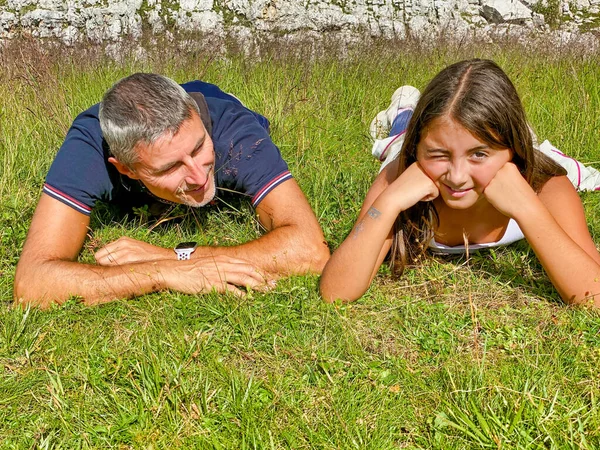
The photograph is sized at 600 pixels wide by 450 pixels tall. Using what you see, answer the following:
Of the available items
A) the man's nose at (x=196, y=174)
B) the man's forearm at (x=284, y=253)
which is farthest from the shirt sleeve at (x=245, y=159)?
the man's forearm at (x=284, y=253)

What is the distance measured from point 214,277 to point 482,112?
157 centimetres

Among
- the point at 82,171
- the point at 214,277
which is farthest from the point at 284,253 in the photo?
the point at 82,171

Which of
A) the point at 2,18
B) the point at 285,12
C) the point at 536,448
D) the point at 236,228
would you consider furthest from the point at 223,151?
the point at 2,18

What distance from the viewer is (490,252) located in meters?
3.30

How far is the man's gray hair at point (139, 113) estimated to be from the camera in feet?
10.1

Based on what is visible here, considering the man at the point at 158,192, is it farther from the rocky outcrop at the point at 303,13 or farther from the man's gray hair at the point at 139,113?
the rocky outcrop at the point at 303,13

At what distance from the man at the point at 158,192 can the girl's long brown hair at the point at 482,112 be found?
82cm

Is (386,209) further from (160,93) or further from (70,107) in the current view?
(70,107)

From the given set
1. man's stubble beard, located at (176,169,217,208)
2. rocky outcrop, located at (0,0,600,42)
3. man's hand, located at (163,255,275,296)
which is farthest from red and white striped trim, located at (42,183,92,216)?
rocky outcrop, located at (0,0,600,42)

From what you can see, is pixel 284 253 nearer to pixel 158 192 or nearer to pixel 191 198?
pixel 191 198

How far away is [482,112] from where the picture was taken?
2.56 meters

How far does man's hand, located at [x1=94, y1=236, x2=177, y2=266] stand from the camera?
3277 mm

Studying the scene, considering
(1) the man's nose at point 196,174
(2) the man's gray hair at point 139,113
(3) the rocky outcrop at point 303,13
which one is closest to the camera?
(2) the man's gray hair at point 139,113

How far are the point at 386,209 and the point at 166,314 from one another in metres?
1.22
